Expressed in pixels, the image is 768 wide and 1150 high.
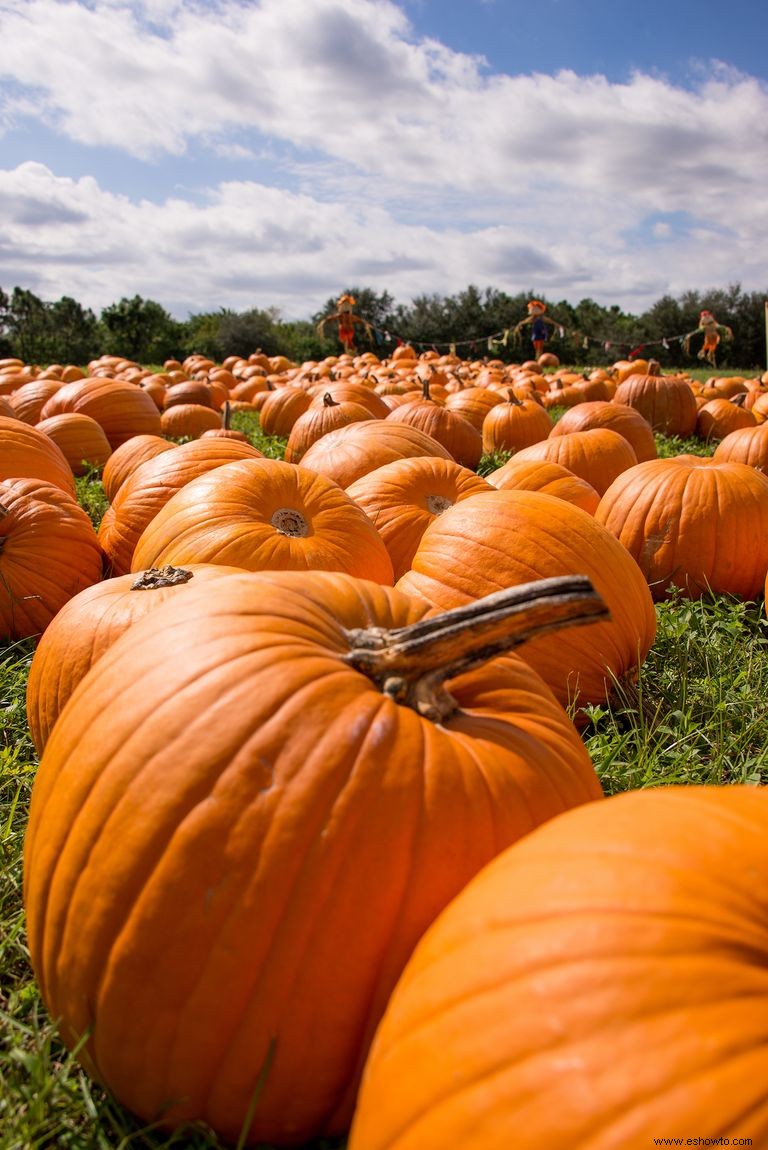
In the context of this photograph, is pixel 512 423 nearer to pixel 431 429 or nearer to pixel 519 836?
pixel 431 429

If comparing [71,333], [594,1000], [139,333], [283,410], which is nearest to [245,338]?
[139,333]

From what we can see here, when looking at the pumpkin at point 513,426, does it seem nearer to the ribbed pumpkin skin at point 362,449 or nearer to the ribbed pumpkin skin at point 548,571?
the ribbed pumpkin skin at point 362,449

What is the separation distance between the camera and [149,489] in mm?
4156

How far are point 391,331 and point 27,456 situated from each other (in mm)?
32145

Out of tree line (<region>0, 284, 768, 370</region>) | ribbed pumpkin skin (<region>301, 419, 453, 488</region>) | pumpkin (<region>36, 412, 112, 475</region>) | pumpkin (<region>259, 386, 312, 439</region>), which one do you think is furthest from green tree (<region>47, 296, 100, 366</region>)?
ribbed pumpkin skin (<region>301, 419, 453, 488</region>)

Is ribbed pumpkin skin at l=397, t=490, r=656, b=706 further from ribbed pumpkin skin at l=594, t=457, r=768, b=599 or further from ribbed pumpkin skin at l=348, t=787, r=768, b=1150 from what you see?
ribbed pumpkin skin at l=348, t=787, r=768, b=1150

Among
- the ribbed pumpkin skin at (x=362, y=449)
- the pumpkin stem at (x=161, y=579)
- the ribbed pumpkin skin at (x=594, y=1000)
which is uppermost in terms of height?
the ribbed pumpkin skin at (x=362, y=449)

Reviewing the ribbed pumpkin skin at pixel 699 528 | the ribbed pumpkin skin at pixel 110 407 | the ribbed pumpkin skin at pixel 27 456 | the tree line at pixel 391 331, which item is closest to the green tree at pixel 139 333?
the tree line at pixel 391 331

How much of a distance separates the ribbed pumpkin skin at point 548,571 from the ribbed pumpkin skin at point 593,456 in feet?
9.05

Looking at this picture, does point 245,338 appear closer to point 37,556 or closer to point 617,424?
point 617,424

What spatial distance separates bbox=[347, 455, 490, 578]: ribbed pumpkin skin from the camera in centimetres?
384

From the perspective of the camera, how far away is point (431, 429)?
723 cm

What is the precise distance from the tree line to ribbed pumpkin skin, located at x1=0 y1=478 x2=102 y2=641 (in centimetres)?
2299

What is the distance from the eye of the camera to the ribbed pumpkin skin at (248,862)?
Answer: 1.26 meters
